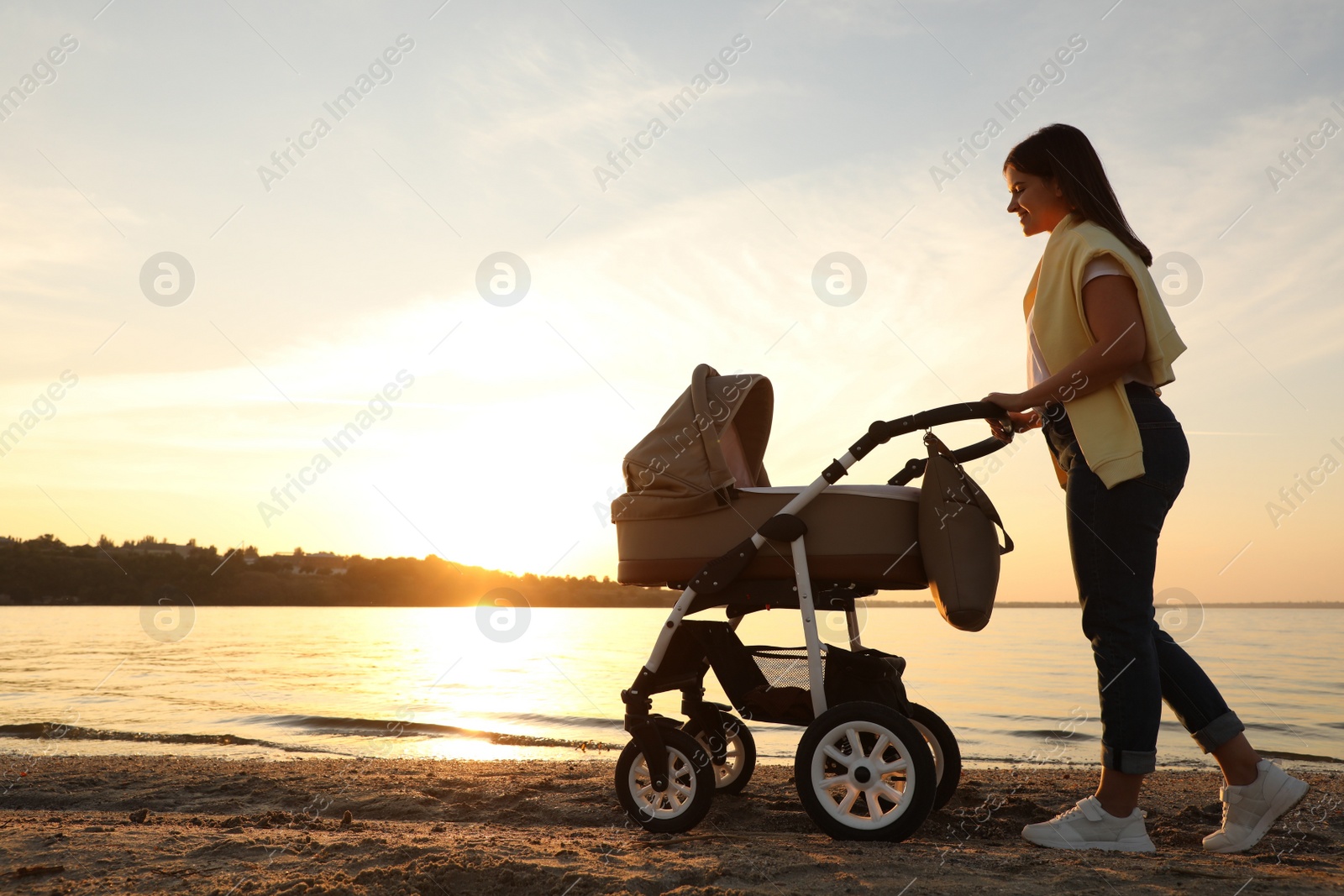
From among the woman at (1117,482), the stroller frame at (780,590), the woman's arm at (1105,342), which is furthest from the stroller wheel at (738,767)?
the woman's arm at (1105,342)

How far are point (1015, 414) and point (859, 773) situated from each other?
136 centimetres

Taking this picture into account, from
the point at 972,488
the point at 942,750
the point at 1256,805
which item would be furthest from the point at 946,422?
the point at 1256,805

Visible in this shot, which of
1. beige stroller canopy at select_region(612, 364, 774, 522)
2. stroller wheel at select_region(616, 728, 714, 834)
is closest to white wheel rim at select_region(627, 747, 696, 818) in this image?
stroller wheel at select_region(616, 728, 714, 834)

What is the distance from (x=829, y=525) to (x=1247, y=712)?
30.0 ft

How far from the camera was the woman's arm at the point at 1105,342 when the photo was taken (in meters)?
2.56

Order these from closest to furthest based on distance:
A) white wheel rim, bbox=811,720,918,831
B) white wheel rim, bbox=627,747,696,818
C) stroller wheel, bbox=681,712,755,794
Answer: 1. white wheel rim, bbox=811,720,918,831
2. white wheel rim, bbox=627,747,696,818
3. stroller wheel, bbox=681,712,755,794

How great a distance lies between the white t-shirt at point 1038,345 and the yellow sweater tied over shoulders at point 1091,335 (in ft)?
0.06

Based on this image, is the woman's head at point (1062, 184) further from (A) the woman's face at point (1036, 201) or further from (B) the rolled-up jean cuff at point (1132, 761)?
(B) the rolled-up jean cuff at point (1132, 761)

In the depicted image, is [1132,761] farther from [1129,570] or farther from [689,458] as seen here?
[689,458]

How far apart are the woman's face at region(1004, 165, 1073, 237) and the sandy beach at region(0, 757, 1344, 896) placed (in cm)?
199

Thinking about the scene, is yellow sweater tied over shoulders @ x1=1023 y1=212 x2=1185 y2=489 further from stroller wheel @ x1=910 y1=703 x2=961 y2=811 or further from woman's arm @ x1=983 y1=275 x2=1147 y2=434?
stroller wheel @ x1=910 y1=703 x2=961 y2=811

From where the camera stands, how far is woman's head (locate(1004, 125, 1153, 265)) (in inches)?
108

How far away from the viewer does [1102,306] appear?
261 cm

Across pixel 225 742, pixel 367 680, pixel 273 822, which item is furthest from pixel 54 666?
pixel 273 822
